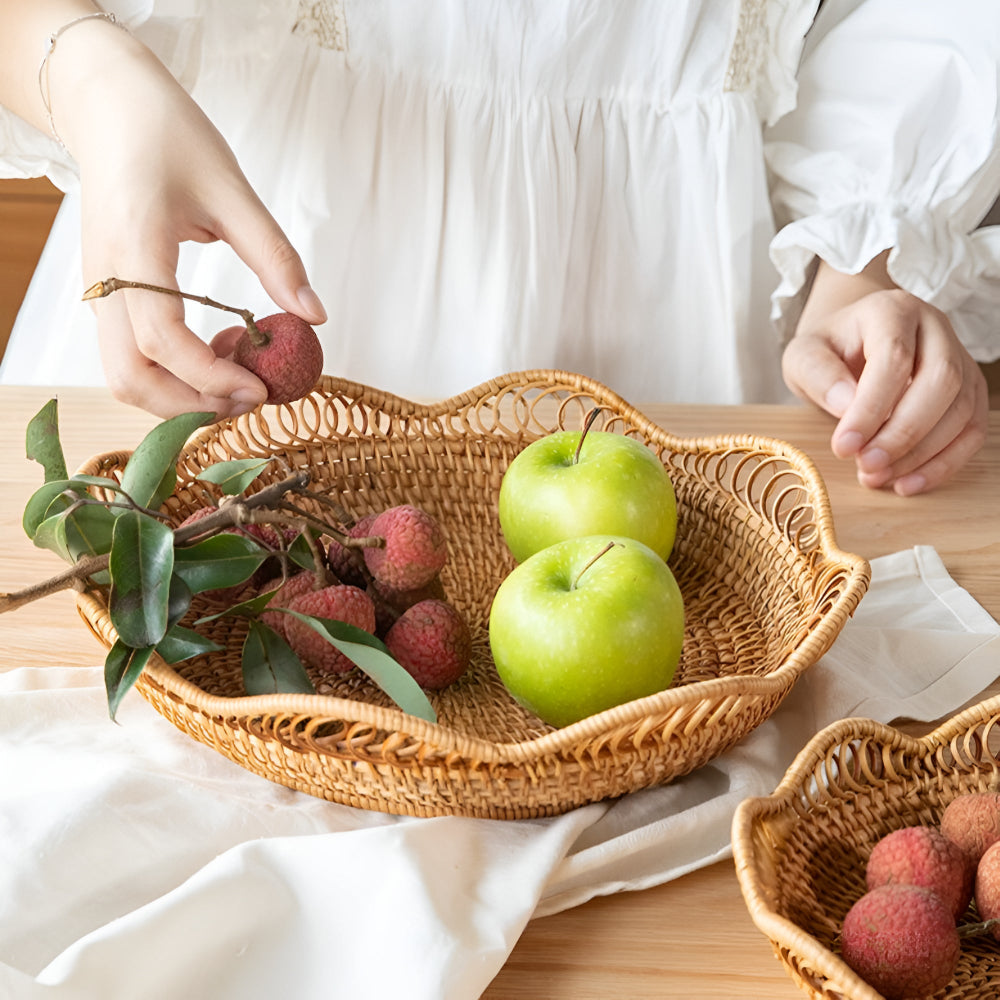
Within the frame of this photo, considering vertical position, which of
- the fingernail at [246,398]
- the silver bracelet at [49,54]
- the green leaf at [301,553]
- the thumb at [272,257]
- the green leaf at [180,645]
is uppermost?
the silver bracelet at [49,54]

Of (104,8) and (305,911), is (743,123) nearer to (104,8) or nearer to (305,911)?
(104,8)

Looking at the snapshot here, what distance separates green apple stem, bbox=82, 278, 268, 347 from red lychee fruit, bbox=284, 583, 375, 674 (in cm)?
14

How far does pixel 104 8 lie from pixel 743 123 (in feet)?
1.70

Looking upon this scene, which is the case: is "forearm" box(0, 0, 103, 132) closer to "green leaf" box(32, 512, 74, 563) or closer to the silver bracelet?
the silver bracelet

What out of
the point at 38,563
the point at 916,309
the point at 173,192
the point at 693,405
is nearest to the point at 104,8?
the point at 173,192

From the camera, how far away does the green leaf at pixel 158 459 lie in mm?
513

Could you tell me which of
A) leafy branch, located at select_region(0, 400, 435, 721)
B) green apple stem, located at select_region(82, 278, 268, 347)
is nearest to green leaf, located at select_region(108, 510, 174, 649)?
leafy branch, located at select_region(0, 400, 435, 721)

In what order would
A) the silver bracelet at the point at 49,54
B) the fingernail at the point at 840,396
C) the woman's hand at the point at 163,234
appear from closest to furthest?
the woman's hand at the point at 163,234
the silver bracelet at the point at 49,54
the fingernail at the point at 840,396

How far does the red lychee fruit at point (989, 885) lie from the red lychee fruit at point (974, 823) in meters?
0.01

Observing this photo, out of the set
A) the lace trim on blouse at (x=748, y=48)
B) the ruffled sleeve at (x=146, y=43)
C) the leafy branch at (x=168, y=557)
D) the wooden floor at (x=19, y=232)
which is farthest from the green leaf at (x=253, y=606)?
the wooden floor at (x=19, y=232)

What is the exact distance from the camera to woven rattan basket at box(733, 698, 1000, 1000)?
36 cm

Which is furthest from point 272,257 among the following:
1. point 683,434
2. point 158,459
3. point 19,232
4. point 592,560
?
point 19,232

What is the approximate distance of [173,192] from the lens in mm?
589

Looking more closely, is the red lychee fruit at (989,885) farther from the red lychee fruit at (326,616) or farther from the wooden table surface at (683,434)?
the red lychee fruit at (326,616)
